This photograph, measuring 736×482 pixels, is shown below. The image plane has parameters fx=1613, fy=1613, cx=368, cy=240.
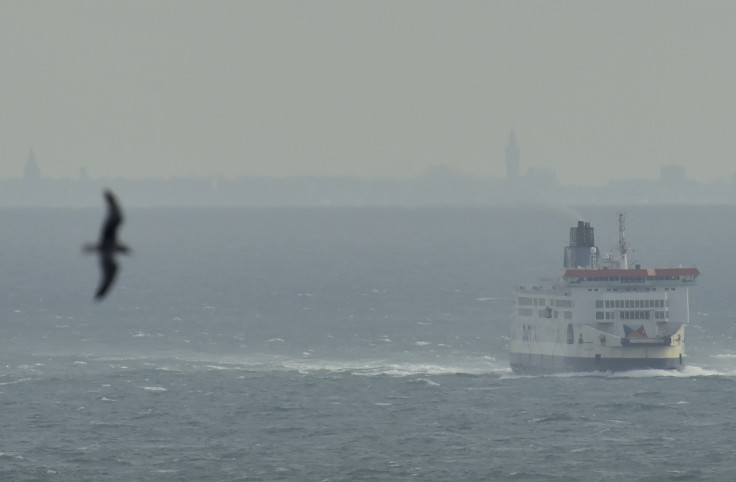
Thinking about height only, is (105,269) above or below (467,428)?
above

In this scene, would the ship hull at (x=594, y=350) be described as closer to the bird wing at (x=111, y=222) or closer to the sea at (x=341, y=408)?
the sea at (x=341, y=408)

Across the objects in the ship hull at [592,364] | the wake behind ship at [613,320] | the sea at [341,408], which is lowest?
the sea at [341,408]

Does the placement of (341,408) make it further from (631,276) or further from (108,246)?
(108,246)

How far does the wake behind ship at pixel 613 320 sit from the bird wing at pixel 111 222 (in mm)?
107830

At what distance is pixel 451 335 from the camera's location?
161000 millimetres

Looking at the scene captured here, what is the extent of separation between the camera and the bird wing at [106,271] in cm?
2047

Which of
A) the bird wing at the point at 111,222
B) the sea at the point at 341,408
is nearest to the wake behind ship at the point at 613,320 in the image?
the sea at the point at 341,408

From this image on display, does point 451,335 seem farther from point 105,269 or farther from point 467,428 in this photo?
point 105,269

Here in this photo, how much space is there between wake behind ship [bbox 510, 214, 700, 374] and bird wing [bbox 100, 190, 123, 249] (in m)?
108

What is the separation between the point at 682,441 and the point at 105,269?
85.0 meters

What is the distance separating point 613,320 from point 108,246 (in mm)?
109110

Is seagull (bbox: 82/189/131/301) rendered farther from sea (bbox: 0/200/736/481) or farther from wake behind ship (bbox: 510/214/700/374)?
wake behind ship (bbox: 510/214/700/374)

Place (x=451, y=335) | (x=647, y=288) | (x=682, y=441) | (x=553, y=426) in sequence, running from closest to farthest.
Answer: (x=682, y=441) < (x=553, y=426) < (x=647, y=288) < (x=451, y=335)

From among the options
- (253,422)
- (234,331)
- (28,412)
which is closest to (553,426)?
(253,422)
